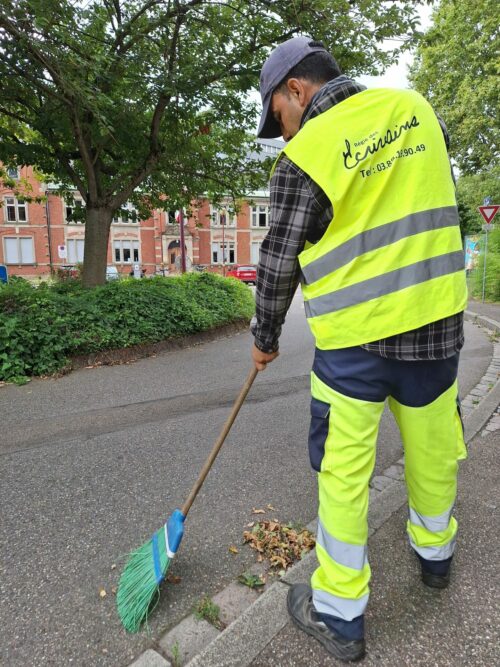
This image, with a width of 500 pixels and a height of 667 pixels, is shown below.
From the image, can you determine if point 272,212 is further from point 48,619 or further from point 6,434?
point 6,434

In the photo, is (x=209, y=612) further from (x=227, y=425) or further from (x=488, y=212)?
(x=488, y=212)

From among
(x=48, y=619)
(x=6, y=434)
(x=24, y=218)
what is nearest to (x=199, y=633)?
(x=48, y=619)

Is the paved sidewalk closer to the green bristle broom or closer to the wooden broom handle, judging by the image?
the green bristle broom

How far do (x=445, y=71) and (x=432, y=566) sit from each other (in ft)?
75.9

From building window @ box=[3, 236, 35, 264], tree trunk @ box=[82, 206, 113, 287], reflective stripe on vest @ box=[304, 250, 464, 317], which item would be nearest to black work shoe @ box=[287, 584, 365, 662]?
reflective stripe on vest @ box=[304, 250, 464, 317]

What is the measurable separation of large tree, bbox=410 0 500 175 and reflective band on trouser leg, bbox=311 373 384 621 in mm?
18988

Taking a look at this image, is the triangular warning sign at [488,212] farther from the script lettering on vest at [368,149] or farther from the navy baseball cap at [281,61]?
the script lettering on vest at [368,149]

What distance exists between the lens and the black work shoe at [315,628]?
1.66 m

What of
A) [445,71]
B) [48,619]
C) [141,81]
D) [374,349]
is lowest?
[48,619]

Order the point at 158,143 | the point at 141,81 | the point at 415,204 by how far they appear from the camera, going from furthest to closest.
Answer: the point at 158,143
the point at 141,81
the point at 415,204

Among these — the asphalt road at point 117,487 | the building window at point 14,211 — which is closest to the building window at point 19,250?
the building window at point 14,211

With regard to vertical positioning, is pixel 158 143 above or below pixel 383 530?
above

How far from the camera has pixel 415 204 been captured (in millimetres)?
1536

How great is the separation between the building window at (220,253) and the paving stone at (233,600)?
4898cm
